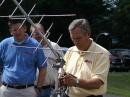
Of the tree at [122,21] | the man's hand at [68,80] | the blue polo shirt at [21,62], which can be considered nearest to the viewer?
the man's hand at [68,80]

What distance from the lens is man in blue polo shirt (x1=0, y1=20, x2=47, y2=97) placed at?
7453 mm

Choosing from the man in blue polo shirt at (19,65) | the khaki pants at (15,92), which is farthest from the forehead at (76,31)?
the khaki pants at (15,92)

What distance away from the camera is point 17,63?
7457mm

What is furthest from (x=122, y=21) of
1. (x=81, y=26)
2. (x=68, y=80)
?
(x=68, y=80)

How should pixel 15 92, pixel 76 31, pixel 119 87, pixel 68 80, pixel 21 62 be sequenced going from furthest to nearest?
pixel 119 87 < pixel 15 92 < pixel 21 62 < pixel 76 31 < pixel 68 80

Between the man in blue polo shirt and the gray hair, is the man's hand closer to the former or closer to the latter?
the gray hair

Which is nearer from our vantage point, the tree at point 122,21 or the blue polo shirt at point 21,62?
the blue polo shirt at point 21,62

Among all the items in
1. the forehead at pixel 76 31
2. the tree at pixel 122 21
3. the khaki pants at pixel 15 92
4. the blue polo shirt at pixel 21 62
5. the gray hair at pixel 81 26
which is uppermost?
the tree at pixel 122 21

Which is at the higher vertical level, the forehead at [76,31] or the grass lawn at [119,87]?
the forehead at [76,31]

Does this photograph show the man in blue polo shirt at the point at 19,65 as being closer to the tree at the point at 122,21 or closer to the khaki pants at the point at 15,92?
the khaki pants at the point at 15,92

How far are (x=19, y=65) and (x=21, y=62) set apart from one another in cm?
5

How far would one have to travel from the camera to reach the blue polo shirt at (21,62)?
7.45m

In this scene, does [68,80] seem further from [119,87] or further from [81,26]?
[119,87]

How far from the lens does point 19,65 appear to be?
24.5 ft
